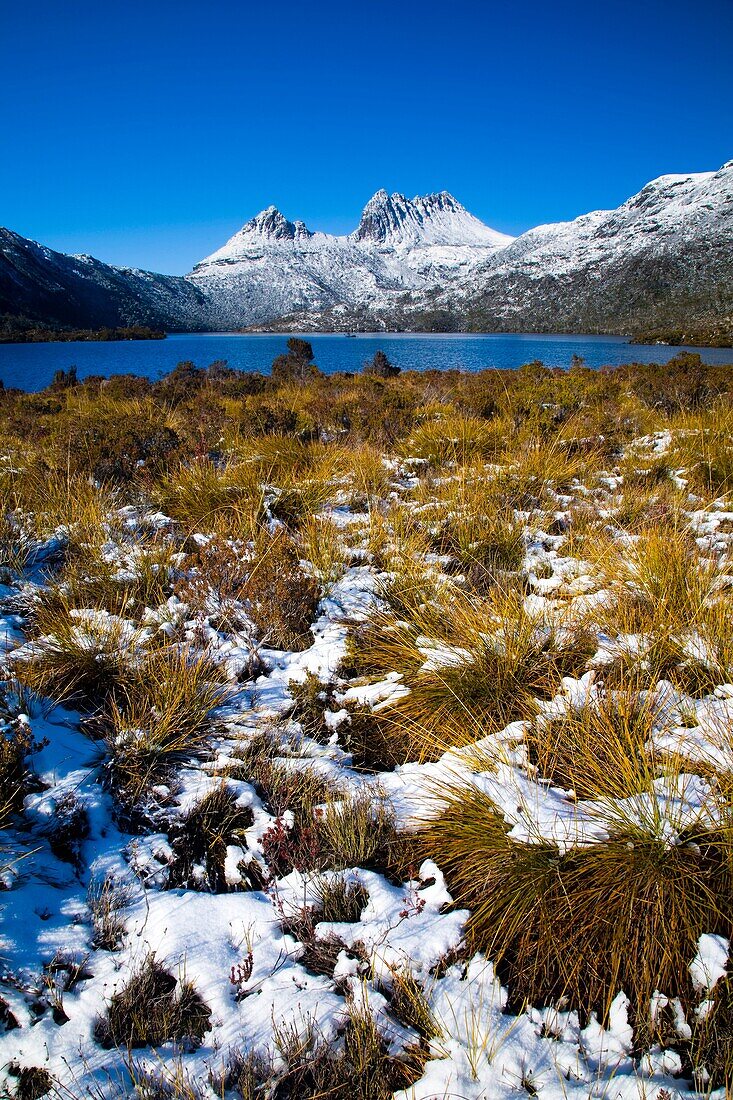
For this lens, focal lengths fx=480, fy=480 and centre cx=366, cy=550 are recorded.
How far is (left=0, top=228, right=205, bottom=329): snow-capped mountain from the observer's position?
8219 cm

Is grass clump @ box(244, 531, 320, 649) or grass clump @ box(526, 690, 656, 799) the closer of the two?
grass clump @ box(526, 690, 656, 799)

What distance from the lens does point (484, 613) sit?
3.03 meters

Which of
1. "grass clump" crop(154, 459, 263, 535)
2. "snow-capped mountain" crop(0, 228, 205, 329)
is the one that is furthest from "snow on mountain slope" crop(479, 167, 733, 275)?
"grass clump" crop(154, 459, 263, 535)

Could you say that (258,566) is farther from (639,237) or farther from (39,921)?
(639,237)

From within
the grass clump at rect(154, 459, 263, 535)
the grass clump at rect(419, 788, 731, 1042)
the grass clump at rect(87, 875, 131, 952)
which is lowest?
the grass clump at rect(87, 875, 131, 952)

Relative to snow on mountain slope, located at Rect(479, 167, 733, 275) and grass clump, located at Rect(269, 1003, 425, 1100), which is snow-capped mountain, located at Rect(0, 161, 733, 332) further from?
grass clump, located at Rect(269, 1003, 425, 1100)

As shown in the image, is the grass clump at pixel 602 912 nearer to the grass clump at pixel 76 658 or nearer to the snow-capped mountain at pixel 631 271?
the grass clump at pixel 76 658

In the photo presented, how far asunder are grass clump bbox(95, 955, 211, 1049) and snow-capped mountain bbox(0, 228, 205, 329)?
300 feet

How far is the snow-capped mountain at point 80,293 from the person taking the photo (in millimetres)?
82188

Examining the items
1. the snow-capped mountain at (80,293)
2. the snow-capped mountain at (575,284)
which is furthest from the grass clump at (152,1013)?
the snow-capped mountain at (80,293)

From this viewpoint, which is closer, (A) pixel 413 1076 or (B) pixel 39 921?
(A) pixel 413 1076

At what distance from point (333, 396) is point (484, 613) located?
9.73 meters

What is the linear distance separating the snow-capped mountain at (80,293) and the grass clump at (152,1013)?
300 feet

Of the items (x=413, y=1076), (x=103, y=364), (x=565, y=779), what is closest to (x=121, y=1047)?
(x=413, y=1076)
